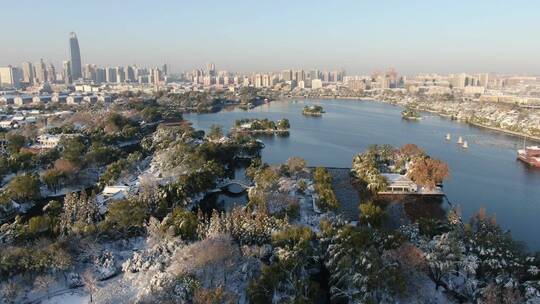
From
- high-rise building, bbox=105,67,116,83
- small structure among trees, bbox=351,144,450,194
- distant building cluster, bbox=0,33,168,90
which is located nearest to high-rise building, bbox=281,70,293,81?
distant building cluster, bbox=0,33,168,90

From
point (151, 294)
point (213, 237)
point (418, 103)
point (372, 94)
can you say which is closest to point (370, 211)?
point (213, 237)

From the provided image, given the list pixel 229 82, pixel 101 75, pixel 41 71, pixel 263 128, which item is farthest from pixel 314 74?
pixel 263 128

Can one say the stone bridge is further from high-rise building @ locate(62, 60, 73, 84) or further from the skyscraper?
the skyscraper

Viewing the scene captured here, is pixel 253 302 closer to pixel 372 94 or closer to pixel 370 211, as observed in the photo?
pixel 370 211

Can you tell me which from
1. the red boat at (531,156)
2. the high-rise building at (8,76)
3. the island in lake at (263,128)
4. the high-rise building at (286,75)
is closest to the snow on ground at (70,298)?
the red boat at (531,156)

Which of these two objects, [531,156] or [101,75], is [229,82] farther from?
[531,156]

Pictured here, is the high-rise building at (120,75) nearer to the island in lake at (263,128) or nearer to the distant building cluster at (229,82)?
the distant building cluster at (229,82)
